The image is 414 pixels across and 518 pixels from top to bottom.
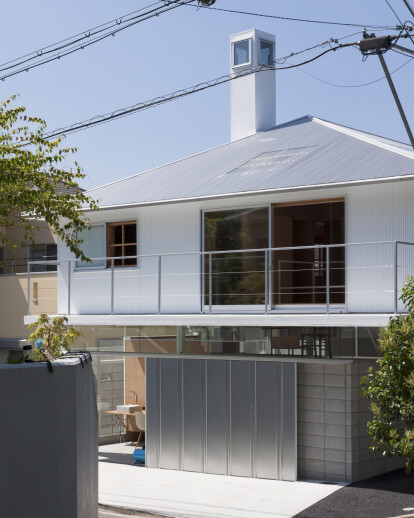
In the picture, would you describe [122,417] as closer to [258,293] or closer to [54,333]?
[54,333]

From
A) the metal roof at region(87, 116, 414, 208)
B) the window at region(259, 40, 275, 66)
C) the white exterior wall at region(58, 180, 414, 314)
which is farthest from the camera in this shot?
the window at region(259, 40, 275, 66)

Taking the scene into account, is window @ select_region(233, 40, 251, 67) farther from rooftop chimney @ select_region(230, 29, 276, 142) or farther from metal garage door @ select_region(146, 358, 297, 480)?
metal garage door @ select_region(146, 358, 297, 480)

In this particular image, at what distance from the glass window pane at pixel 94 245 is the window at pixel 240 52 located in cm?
609

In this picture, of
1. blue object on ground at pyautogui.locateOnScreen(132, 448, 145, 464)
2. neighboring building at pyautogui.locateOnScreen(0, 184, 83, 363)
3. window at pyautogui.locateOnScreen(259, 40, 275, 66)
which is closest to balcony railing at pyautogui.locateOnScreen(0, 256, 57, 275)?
neighboring building at pyautogui.locateOnScreen(0, 184, 83, 363)

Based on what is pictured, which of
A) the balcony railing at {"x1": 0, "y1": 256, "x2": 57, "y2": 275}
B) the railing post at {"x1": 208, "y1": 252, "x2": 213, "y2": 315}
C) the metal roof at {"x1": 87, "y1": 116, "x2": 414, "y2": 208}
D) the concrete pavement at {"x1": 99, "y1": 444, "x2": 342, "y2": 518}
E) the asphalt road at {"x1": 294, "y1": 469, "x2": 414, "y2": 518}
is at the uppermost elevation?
the metal roof at {"x1": 87, "y1": 116, "x2": 414, "y2": 208}

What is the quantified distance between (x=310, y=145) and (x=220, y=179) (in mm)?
2136

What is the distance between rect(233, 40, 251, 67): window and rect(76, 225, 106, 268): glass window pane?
6094 millimetres

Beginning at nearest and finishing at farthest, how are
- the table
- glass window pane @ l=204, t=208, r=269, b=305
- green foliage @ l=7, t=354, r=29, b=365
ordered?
green foliage @ l=7, t=354, r=29, b=365 < glass window pane @ l=204, t=208, r=269, b=305 < the table

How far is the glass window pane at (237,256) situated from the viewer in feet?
55.9

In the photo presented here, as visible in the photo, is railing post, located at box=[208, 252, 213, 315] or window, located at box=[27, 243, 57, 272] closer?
railing post, located at box=[208, 252, 213, 315]

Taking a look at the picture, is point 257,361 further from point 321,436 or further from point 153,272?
point 153,272

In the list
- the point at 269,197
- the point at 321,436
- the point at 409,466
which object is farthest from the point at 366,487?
the point at 269,197

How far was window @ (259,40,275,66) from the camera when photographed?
22.9 m

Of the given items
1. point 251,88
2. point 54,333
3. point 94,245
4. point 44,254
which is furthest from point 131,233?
point 44,254
